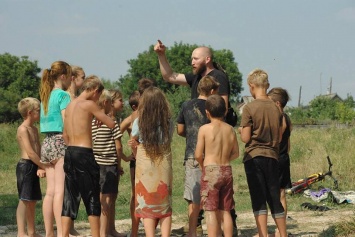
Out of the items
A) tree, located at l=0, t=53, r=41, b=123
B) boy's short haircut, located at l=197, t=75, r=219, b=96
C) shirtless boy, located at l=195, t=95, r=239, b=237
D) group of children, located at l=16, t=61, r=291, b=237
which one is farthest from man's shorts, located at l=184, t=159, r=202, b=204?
tree, located at l=0, t=53, r=41, b=123

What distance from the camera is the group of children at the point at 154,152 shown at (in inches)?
272

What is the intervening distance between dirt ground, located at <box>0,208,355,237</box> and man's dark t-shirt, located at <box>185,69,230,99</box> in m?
1.65

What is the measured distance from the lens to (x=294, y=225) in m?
8.87

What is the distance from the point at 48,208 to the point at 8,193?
24.4 feet

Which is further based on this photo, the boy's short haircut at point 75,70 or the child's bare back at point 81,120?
the boy's short haircut at point 75,70

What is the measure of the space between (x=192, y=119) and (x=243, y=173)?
1007 cm

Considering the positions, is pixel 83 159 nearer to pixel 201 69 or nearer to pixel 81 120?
pixel 81 120

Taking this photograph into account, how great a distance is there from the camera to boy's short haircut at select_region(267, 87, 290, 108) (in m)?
7.96

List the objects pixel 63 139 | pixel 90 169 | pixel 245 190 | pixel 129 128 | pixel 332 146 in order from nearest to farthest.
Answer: pixel 90 169, pixel 63 139, pixel 129 128, pixel 245 190, pixel 332 146

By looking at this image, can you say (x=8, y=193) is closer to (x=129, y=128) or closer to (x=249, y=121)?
(x=129, y=128)

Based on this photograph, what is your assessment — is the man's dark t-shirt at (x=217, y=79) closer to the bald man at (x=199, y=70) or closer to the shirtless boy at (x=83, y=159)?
the bald man at (x=199, y=70)

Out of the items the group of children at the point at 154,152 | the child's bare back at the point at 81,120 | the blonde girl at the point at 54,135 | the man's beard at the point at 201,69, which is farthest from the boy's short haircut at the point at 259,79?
the blonde girl at the point at 54,135

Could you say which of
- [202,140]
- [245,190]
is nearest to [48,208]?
[202,140]

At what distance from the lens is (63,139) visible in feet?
24.5
